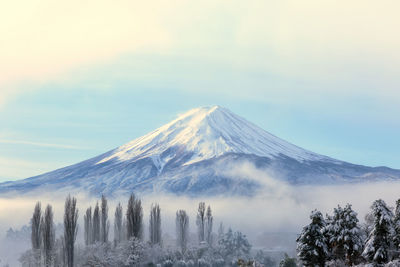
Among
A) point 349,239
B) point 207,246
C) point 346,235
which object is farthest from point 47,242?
point 349,239

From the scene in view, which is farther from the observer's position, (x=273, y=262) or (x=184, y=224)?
(x=184, y=224)

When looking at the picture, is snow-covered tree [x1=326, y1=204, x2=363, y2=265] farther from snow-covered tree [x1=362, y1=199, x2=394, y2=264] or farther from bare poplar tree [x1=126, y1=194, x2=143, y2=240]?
bare poplar tree [x1=126, y1=194, x2=143, y2=240]

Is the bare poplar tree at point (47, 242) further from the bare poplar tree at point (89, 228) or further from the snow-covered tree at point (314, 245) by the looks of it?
the snow-covered tree at point (314, 245)

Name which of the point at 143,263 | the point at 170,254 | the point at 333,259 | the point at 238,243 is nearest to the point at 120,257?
the point at 143,263

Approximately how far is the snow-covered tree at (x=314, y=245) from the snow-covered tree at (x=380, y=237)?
173 inches

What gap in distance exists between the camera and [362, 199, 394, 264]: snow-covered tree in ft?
135

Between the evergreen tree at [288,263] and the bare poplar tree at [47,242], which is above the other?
the bare poplar tree at [47,242]

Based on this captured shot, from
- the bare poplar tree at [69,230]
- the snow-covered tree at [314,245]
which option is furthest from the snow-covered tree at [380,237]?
the bare poplar tree at [69,230]

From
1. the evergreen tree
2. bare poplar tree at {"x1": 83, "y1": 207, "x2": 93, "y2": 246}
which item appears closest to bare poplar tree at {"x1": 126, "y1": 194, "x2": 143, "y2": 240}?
bare poplar tree at {"x1": 83, "y1": 207, "x2": 93, "y2": 246}

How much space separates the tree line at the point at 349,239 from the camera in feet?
136

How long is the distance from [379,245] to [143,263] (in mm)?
48157

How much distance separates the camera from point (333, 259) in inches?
1832

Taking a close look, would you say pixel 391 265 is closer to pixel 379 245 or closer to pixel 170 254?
pixel 379 245

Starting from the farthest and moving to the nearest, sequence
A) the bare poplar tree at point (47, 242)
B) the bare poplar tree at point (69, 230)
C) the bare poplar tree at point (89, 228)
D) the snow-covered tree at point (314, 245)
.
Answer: the bare poplar tree at point (89, 228), the bare poplar tree at point (47, 242), the bare poplar tree at point (69, 230), the snow-covered tree at point (314, 245)
